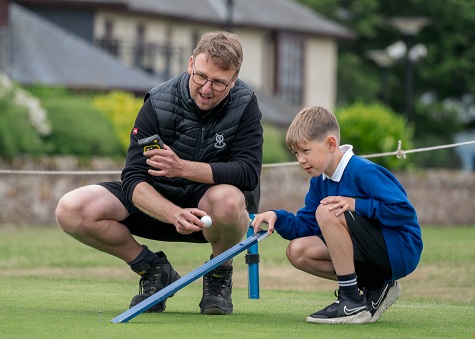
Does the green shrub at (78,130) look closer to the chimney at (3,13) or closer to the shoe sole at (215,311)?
the chimney at (3,13)

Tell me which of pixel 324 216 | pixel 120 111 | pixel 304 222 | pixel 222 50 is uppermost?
pixel 222 50

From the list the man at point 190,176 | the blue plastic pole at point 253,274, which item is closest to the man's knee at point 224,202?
the man at point 190,176

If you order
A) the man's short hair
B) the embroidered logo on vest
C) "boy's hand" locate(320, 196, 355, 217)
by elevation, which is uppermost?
the man's short hair

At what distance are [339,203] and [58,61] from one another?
3517 centimetres

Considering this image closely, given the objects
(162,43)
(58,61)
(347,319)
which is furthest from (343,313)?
(162,43)

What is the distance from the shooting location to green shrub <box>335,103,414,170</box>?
31.3 m

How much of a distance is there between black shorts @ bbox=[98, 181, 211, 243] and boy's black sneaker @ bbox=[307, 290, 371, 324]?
112 centimetres

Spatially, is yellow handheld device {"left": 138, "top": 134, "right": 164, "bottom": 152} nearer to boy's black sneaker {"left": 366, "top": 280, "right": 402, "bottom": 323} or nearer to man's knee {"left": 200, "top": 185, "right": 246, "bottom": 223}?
man's knee {"left": 200, "top": 185, "right": 246, "bottom": 223}

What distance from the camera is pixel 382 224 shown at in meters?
8.20

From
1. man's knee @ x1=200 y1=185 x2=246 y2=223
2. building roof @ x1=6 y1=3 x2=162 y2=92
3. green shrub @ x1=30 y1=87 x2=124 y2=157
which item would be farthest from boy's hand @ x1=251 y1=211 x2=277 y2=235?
building roof @ x1=6 y1=3 x2=162 y2=92

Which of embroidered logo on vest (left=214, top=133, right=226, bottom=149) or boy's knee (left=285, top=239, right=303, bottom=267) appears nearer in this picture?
boy's knee (left=285, top=239, right=303, bottom=267)

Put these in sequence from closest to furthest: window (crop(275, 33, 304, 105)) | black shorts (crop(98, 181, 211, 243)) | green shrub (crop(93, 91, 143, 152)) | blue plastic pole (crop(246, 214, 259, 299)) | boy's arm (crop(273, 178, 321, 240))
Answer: boy's arm (crop(273, 178, 321, 240)) → black shorts (crop(98, 181, 211, 243)) → blue plastic pole (crop(246, 214, 259, 299)) → green shrub (crop(93, 91, 143, 152)) → window (crop(275, 33, 304, 105))

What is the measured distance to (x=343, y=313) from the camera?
26.7 feet

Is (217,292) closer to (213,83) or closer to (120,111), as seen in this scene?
(213,83)
